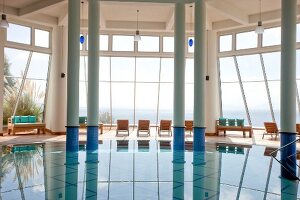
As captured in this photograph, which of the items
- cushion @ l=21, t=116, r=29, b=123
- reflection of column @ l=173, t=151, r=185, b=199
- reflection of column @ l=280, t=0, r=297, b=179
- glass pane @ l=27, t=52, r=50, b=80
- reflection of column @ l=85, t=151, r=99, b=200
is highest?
glass pane @ l=27, t=52, r=50, b=80

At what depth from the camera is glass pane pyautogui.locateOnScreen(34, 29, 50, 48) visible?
14.5 metres

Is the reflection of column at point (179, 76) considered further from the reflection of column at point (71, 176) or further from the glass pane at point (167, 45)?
the glass pane at point (167, 45)

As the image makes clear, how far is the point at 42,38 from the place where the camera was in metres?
14.7

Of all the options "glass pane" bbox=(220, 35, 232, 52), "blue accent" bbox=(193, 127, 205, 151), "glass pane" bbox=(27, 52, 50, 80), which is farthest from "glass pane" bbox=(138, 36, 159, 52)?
"blue accent" bbox=(193, 127, 205, 151)

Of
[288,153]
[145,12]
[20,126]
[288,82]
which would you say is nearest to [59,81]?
[20,126]

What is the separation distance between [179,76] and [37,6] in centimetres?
657

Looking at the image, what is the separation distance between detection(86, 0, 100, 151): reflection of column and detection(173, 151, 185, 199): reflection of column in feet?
9.39

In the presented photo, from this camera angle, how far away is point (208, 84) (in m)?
14.5

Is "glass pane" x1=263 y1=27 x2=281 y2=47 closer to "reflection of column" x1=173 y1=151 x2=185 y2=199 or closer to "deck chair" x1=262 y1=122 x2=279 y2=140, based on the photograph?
"deck chair" x1=262 y1=122 x2=279 y2=140

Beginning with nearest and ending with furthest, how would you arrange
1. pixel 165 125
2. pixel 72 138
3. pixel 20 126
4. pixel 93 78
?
pixel 72 138 < pixel 93 78 < pixel 20 126 < pixel 165 125

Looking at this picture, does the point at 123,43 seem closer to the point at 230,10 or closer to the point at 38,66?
the point at 38,66

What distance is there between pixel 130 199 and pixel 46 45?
1192cm

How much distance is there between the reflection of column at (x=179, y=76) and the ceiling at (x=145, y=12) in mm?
594

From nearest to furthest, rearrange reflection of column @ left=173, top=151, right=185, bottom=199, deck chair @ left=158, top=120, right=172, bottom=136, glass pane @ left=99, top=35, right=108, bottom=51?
reflection of column @ left=173, top=151, right=185, bottom=199, deck chair @ left=158, top=120, right=172, bottom=136, glass pane @ left=99, top=35, right=108, bottom=51
